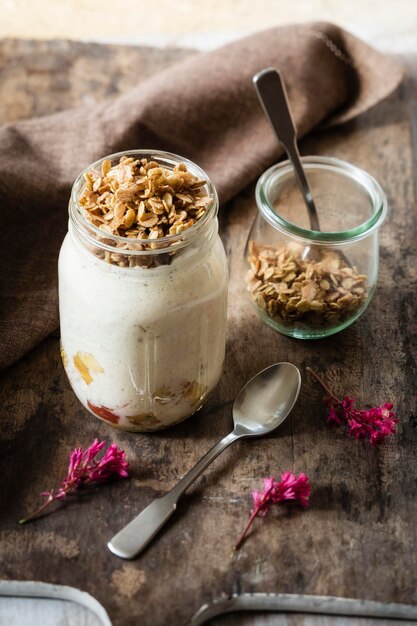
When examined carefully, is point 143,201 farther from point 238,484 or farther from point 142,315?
point 238,484

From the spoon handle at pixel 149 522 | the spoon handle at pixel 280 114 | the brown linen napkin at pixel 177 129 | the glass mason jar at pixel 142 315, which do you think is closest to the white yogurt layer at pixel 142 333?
the glass mason jar at pixel 142 315

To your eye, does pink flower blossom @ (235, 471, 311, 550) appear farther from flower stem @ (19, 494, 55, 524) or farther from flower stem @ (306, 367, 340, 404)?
flower stem @ (19, 494, 55, 524)

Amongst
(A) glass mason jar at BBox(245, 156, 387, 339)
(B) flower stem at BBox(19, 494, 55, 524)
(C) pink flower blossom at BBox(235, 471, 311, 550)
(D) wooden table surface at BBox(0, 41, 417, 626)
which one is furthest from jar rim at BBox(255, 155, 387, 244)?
(B) flower stem at BBox(19, 494, 55, 524)

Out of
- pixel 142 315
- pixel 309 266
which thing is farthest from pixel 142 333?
pixel 309 266

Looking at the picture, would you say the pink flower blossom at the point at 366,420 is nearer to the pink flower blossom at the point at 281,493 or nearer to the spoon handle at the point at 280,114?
the pink flower blossom at the point at 281,493

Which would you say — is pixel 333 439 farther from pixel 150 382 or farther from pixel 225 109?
pixel 225 109

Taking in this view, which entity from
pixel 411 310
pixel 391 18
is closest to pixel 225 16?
pixel 391 18
